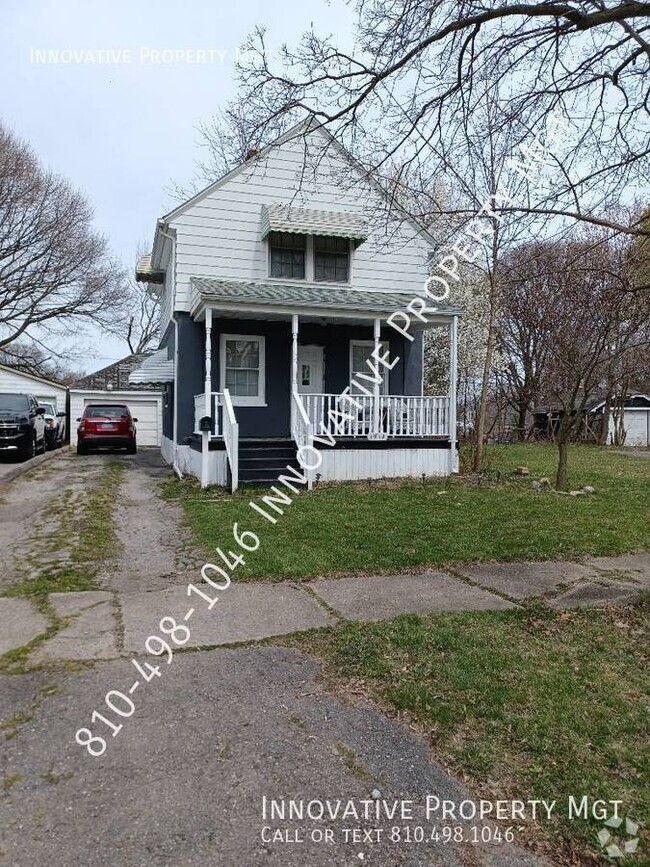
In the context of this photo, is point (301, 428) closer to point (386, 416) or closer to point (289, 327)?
point (386, 416)

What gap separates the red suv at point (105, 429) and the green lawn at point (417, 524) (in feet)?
24.0

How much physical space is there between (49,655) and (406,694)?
7.35ft

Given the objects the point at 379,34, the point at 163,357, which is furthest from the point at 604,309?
the point at 163,357

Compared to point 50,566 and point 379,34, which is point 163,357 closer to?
point 50,566

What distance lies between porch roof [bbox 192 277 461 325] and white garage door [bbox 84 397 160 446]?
1303 cm

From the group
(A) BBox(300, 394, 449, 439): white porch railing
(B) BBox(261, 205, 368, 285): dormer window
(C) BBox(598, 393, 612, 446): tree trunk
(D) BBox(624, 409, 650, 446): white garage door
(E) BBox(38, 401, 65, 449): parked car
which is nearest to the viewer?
(A) BBox(300, 394, 449, 439): white porch railing

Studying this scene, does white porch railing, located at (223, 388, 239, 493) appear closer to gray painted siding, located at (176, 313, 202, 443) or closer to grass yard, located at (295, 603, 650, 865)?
gray painted siding, located at (176, 313, 202, 443)

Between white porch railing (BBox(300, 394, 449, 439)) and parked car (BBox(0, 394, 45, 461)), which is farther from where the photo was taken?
parked car (BBox(0, 394, 45, 461))

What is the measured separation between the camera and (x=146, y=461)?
1658cm

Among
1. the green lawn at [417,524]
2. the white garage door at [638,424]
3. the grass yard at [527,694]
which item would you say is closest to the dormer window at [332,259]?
the green lawn at [417,524]

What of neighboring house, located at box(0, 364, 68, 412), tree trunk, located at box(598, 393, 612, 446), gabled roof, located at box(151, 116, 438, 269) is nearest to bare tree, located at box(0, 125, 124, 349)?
neighboring house, located at box(0, 364, 68, 412)

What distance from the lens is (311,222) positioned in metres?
13.0

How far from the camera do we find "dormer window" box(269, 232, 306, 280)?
1352 centimetres

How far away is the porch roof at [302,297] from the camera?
1147cm
